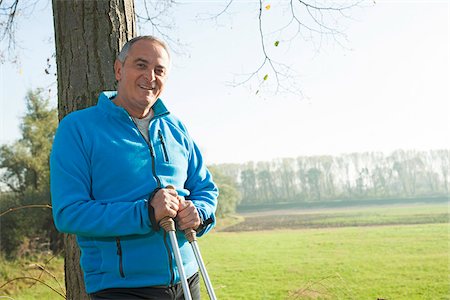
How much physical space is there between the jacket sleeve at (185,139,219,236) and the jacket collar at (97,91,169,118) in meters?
0.20

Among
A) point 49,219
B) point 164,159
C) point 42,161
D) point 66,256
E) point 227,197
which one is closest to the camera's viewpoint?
point 164,159

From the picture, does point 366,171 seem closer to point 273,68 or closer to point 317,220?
point 317,220

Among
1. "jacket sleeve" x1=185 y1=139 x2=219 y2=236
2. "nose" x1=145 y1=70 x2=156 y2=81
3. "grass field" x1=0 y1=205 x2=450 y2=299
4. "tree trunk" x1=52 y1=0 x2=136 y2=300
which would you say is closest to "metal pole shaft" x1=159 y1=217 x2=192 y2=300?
"jacket sleeve" x1=185 y1=139 x2=219 y2=236

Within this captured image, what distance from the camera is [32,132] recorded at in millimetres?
17297

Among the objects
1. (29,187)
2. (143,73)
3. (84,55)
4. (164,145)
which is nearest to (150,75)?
(143,73)

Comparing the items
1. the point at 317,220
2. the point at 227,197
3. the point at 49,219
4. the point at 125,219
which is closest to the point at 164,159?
the point at 125,219

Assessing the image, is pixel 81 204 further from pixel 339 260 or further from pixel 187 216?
pixel 339 260

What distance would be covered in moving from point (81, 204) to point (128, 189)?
6.4 inches

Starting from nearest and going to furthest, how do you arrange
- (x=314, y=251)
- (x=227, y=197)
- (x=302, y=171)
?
(x=314, y=251) < (x=227, y=197) < (x=302, y=171)

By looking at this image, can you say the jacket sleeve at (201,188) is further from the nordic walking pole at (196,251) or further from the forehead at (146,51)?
the forehead at (146,51)

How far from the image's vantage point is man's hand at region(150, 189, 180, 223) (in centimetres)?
151

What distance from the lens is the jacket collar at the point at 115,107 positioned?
5.58 ft

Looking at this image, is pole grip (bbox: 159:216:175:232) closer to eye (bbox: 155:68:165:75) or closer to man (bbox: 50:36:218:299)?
man (bbox: 50:36:218:299)

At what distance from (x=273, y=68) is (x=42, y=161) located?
1445cm
